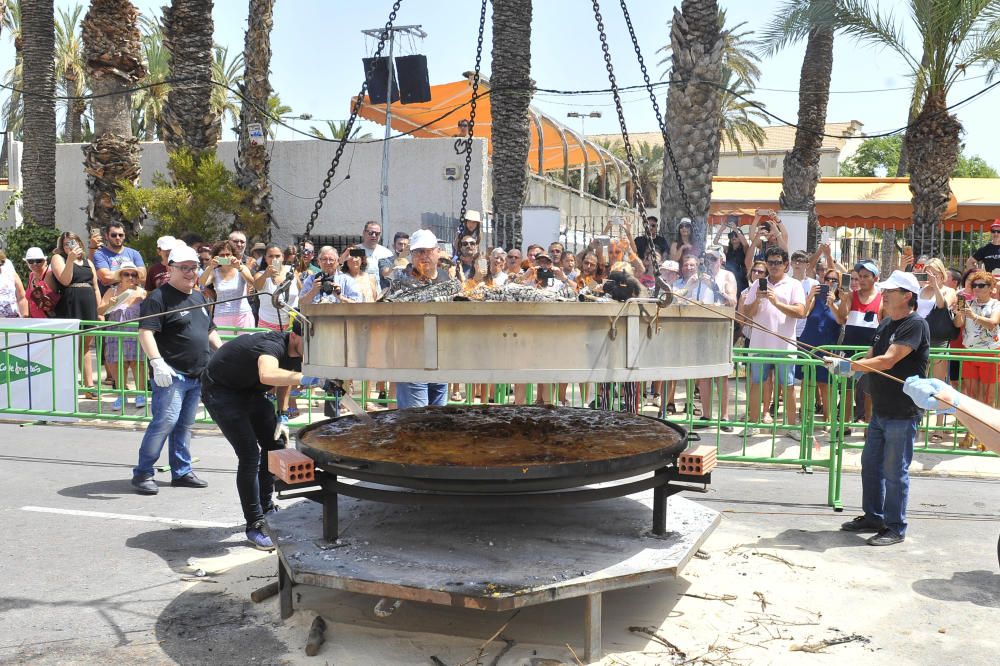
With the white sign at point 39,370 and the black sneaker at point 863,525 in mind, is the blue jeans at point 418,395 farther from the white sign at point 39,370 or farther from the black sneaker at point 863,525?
the white sign at point 39,370

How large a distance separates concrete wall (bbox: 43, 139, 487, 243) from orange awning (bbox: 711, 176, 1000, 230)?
22.7ft

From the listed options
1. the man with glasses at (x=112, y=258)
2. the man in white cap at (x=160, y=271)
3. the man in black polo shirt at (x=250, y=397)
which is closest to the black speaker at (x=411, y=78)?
the man in white cap at (x=160, y=271)

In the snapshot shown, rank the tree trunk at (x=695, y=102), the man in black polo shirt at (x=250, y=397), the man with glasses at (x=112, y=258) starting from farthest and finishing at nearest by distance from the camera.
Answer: the tree trunk at (x=695, y=102), the man with glasses at (x=112, y=258), the man in black polo shirt at (x=250, y=397)

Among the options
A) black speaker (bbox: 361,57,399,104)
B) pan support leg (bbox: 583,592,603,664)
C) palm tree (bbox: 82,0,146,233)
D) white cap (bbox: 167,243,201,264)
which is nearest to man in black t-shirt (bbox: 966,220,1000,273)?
black speaker (bbox: 361,57,399,104)

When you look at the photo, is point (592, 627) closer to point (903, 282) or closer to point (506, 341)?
point (506, 341)

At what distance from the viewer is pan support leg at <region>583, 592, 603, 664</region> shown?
445 centimetres

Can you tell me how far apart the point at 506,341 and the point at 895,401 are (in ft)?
11.1

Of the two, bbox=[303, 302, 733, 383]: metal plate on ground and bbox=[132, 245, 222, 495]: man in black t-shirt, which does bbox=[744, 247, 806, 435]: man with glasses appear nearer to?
bbox=[303, 302, 733, 383]: metal plate on ground

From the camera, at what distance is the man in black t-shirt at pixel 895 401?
618 centimetres

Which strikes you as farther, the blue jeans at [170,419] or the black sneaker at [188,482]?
the black sneaker at [188,482]

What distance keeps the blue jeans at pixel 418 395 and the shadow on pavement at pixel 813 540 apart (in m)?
3.20

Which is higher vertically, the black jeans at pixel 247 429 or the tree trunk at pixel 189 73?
the tree trunk at pixel 189 73

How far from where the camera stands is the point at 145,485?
7570 millimetres

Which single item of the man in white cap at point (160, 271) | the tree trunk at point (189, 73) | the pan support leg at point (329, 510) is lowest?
the pan support leg at point (329, 510)
